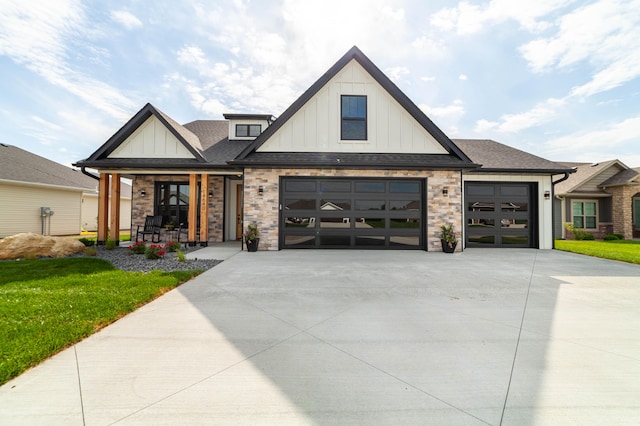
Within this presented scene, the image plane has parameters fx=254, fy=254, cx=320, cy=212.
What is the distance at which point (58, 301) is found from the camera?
403 centimetres

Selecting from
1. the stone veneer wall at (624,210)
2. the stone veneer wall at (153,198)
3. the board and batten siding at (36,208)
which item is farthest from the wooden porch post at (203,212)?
the stone veneer wall at (624,210)

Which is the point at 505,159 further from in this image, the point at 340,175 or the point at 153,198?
the point at 153,198

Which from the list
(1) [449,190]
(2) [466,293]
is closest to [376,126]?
(1) [449,190]

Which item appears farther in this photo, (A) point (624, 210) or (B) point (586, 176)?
(B) point (586, 176)

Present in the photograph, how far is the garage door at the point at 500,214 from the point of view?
11.1m

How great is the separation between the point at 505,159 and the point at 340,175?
805 cm

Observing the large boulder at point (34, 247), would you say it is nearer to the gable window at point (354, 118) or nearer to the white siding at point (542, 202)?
the gable window at point (354, 118)

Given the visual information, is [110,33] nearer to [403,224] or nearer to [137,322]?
[137,322]

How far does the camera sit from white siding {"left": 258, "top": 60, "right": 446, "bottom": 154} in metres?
10.1

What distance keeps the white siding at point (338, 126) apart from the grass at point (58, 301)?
6.33m

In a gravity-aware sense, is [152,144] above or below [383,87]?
below

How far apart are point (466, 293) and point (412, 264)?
2.49 meters

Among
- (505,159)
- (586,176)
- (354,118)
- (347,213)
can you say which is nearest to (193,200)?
(347,213)

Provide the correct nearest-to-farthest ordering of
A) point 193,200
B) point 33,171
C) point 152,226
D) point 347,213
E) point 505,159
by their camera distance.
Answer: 1. point 347,213
2. point 193,200
3. point 152,226
4. point 505,159
5. point 33,171
